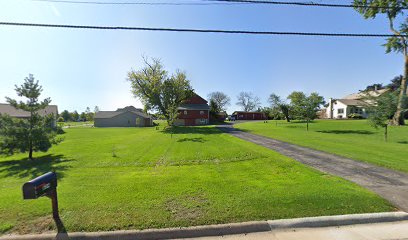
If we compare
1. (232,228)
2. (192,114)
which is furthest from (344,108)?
(232,228)

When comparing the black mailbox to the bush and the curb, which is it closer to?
the curb

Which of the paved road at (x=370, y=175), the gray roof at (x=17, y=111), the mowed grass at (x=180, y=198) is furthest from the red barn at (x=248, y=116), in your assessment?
the mowed grass at (x=180, y=198)

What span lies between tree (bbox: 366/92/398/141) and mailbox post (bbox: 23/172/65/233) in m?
25.0

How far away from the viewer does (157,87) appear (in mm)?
41562

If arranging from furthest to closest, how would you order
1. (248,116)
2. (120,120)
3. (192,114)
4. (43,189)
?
1. (248,116)
2. (120,120)
3. (192,114)
4. (43,189)

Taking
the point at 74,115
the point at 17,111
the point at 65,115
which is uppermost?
the point at 74,115

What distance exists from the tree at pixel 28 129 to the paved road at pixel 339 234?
1369 cm

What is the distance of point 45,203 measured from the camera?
5.39 meters

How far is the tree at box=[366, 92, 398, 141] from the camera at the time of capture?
19.5 meters

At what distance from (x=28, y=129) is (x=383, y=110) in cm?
2847

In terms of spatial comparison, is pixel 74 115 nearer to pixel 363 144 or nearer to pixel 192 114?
pixel 192 114

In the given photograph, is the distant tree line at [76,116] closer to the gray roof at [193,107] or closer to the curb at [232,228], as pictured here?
the gray roof at [193,107]

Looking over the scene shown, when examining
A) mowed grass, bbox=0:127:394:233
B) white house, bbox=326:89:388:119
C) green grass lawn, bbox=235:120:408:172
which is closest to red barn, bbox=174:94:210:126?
green grass lawn, bbox=235:120:408:172

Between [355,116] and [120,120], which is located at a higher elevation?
[355,116]
